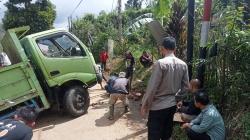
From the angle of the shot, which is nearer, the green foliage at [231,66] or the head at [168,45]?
the head at [168,45]

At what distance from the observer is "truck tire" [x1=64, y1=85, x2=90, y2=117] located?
8.86m

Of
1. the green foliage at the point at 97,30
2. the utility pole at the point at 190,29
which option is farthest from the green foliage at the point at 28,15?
the utility pole at the point at 190,29

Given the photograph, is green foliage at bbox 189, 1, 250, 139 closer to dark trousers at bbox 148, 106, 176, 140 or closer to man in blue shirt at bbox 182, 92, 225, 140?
man in blue shirt at bbox 182, 92, 225, 140

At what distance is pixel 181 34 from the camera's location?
9.59 m

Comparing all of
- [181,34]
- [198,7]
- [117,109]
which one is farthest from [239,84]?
[117,109]

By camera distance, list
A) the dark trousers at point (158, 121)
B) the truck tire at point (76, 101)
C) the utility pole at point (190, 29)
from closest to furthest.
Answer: the dark trousers at point (158, 121)
the utility pole at point (190, 29)
the truck tire at point (76, 101)

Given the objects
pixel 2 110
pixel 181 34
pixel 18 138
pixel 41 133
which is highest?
pixel 181 34

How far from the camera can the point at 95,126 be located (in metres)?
8.42

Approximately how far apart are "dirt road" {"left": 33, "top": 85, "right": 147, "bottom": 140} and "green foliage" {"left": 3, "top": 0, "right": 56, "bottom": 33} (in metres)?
19.8

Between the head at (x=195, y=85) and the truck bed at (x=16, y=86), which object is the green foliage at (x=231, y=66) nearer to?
the head at (x=195, y=85)

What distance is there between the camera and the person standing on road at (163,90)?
16.1ft

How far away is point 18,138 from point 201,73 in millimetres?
3611

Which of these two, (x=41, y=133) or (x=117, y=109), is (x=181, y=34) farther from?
(x=41, y=133)

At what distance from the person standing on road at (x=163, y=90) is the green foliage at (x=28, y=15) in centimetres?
2457
